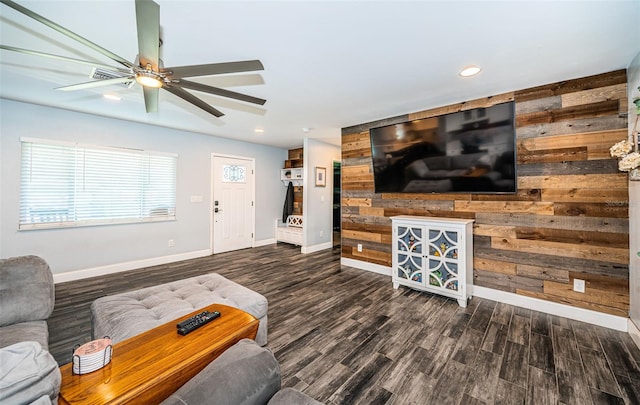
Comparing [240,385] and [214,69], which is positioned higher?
[214,69]

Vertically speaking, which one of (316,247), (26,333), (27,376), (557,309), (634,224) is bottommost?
(557,309)

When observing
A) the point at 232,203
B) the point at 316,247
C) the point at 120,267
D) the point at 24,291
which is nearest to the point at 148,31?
the point at 24,291

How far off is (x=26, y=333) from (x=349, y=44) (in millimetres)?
2792

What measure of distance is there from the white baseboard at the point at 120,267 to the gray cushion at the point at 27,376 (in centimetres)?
375

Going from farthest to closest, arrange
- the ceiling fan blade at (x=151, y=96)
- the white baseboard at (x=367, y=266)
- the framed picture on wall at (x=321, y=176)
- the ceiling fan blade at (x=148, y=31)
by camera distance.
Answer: the framed picture on wall at (x=321, y=176) → the white baseboard at (x=367, y=266) → the ceiling fan blade at (x=151, y=96) → the ceiling fan blade at (x=148, y=31)

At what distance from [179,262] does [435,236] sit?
418 cm

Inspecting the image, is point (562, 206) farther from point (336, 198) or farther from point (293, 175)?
point (293, 175)

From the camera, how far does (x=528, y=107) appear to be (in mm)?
2670

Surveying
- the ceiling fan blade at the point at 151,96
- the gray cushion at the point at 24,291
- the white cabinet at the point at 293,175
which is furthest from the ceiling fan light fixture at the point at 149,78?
the white cabinet at the point at 293,175

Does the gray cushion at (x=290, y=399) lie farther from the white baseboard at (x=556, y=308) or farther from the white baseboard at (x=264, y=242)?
the white baseboard at (x=264, y=242)

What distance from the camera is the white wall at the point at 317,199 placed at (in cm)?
511

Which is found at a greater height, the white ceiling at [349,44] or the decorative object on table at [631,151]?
the white ceiling at [349,44]

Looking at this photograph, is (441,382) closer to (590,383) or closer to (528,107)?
(590,383)

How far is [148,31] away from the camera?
53.4 inches
